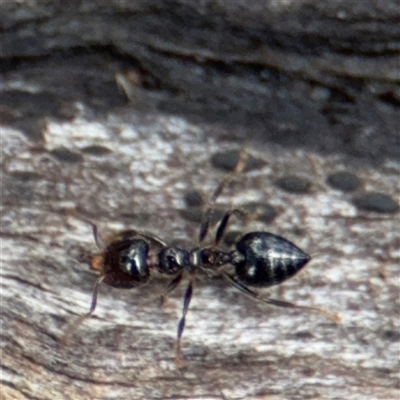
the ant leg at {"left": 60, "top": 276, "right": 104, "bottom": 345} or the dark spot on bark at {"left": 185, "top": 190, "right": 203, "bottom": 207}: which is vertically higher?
the dark spot on bark at {"left": 185, "top": 190, "right": 203, "bottom": 207}

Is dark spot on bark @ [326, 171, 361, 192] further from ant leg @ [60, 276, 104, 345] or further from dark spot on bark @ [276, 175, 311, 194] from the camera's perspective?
ant leg @ [60, 276, 104, 345]

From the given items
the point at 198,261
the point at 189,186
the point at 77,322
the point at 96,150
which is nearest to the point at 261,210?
the point at 189,186

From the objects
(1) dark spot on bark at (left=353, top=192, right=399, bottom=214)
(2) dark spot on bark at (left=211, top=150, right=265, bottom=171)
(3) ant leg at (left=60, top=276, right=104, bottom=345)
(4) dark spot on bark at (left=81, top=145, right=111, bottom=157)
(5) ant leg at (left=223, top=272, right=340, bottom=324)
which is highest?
(2) dark spot on bark at (left=211, top=150, right=265, bottom=171)

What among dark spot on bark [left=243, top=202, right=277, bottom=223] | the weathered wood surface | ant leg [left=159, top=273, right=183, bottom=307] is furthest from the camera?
ant leg [left=159, top=273, right=183, bottom=307]

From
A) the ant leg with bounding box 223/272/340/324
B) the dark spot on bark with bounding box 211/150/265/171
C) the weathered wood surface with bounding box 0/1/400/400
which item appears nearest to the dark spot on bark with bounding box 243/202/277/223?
the weathered wood surface with bounding box 0/1/400/400

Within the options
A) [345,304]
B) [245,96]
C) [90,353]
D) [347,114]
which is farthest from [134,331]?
[347,114]

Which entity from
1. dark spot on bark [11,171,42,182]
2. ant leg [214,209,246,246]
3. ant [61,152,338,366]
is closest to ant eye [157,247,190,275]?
ant [61,152,338,366]

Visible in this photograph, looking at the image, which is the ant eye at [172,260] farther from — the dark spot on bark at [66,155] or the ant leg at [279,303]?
the dark spot on bark at [66,155]

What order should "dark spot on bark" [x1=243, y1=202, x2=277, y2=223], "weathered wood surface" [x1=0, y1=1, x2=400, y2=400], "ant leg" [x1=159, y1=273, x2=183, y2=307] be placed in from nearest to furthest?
"weathered wood surface" [x1=0, y1=1, x2=400, y2=400] → "dark spot on bark" [x1=243, y1=202, x2=277, y2=223] → "ant leg" [x1=159, y1=273, x2=183, y2=307]

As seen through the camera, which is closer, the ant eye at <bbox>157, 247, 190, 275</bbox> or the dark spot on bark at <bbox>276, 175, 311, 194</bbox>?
the dark spot on bark at <bbox>276, 175, 311, 194</bbox>
